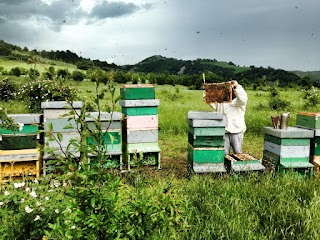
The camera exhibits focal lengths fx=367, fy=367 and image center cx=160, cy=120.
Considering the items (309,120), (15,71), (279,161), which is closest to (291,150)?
(279,161)

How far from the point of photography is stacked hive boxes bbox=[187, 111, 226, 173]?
581 centimetres

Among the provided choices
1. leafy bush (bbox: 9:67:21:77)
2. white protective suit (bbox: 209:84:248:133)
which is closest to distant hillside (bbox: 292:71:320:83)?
leafy bush (bbox: 9:67:21:77)

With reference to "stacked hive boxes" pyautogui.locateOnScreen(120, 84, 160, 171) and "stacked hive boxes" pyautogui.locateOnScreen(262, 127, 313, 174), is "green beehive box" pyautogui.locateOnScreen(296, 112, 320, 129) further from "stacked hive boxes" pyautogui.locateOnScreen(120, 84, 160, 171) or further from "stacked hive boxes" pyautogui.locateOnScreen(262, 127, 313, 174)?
"stacked hive boxes" pyautogui.locateOnScreen(120, 84, 160, 171)

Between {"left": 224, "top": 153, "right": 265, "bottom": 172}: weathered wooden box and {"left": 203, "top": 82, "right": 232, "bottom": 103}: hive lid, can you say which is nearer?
{"left": 224, "top": 153, "right": 265, "bottom": 172}: weathered wooden box

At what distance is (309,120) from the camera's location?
5.99 meters

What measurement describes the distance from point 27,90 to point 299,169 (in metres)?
9.93

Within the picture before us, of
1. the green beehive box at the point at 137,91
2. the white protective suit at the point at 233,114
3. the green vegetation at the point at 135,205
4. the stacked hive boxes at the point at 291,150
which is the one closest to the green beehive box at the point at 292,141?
the stacked hive boxes at the point at 291,150

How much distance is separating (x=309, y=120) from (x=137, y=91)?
9.57 feet

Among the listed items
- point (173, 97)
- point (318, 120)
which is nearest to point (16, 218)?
point (318, 120)

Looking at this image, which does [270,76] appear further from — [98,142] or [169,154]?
[98,142]

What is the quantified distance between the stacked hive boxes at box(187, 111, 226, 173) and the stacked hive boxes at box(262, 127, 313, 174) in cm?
81

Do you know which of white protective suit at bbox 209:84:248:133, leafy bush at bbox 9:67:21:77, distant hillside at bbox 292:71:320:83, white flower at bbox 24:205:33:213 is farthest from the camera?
distant hillside at bbox 292:71:320:83

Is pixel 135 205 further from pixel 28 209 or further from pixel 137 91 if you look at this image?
pixel 137 91

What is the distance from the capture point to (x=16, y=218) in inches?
134
